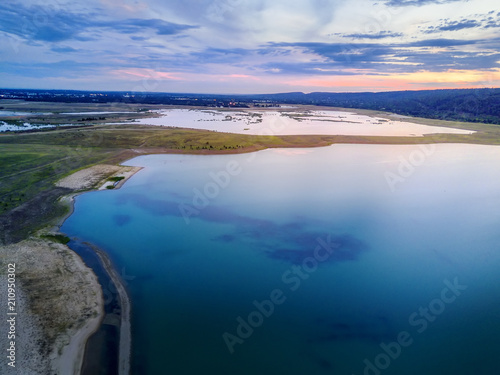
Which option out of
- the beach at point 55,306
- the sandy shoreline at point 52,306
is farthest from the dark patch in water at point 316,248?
the sandy shoreline at point 52,306

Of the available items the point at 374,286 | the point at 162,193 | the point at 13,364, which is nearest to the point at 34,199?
the point at 162,193

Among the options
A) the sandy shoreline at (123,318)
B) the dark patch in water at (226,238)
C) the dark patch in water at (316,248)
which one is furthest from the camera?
the dark patch in water at (226,238)

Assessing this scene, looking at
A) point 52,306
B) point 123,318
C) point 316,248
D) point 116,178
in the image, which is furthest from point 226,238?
point 116,178

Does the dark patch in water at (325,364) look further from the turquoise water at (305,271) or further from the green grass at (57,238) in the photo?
the green grass at (57,238)

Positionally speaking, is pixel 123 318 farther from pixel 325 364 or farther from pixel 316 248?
pixel 316 248

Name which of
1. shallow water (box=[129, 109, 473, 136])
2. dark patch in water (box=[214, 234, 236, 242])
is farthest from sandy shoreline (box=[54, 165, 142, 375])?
shallow water (box=[129, 109, 473, 136])

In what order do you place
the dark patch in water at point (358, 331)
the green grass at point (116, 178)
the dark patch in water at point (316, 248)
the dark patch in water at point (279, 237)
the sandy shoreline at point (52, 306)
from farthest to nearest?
the green grass at point (116, 178) < the dark patch in water at point (279, 237) < the dark patch in water at point (316, 248) < the dark patch in water at point (358, 331) < the sandy shoreline at point (52, 306)

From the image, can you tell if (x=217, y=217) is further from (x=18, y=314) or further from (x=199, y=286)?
(x=18, y=314)

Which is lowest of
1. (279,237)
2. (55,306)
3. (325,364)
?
(325,364)
